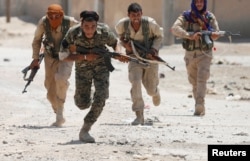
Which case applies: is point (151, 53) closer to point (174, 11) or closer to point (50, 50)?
point (50, 50)

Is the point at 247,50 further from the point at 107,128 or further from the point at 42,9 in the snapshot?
the point at 107,128

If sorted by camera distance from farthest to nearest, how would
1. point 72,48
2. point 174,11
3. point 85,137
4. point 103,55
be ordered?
point 174,11
point 72,48
point 103,55
point 85,137

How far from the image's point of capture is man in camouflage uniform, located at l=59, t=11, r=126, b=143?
9.00 m

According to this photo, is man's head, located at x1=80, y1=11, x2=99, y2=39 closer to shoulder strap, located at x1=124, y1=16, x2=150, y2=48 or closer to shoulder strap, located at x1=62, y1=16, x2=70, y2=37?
shoulder strap, located at x1=62, y1=16, x2=70, y2=37

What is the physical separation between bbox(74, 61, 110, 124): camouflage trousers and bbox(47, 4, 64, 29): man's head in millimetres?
1547

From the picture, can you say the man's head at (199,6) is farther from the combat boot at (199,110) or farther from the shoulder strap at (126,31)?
the shoulder strap at (126,31)

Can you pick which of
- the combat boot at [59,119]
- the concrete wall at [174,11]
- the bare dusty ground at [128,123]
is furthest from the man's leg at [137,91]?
the concrete wall at [174,11]

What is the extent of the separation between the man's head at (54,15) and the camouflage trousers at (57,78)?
1.75 ft

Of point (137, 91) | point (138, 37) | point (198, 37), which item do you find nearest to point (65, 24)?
point (138, 37)

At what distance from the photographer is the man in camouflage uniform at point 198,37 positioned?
484 inches

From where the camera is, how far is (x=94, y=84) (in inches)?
364

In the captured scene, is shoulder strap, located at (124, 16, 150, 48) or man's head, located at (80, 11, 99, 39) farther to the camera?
shoulder strap, located at (124, 16, 150, 48)

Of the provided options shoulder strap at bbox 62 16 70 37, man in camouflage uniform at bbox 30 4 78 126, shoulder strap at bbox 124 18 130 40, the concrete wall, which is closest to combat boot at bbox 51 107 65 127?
man in camouflage uniform at bbox 30 4 78 126

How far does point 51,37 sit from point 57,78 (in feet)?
1.76
